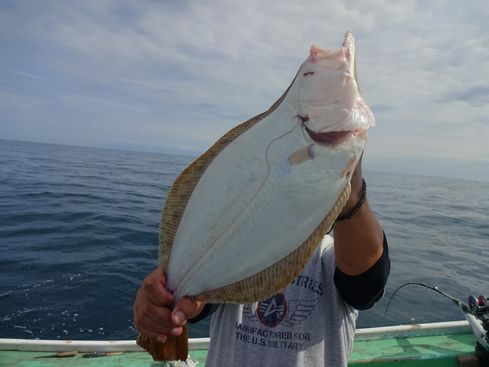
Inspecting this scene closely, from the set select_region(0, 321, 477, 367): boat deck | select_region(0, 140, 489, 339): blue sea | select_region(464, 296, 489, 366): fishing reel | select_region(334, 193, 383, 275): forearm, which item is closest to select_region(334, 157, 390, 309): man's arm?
select_region(334, 193, 383, 275): forearm

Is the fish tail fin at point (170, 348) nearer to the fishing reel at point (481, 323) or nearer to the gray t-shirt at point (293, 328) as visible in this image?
the gray t-shirt at point (293, 328)

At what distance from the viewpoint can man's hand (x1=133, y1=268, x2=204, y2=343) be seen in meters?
1.53

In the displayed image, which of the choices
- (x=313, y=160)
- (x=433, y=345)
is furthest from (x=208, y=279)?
(x=433, y=345)

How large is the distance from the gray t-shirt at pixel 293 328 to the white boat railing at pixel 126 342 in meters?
2.33

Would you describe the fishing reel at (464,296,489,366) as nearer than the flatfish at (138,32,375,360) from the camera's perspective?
No

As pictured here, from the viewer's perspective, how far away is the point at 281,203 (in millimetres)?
1438

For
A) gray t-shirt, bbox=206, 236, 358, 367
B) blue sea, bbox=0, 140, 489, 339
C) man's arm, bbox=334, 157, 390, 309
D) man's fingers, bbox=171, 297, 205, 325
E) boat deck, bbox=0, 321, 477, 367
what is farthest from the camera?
blue sea, bbox=0, 140, 489, 339

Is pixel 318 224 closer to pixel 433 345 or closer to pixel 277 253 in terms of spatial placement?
pixel 277 253

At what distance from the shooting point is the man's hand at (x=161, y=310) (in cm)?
153

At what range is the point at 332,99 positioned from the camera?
1382mm

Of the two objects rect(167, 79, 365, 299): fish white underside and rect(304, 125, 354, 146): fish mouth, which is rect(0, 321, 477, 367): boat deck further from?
rect(304, 125, 354, 146): fish mouth

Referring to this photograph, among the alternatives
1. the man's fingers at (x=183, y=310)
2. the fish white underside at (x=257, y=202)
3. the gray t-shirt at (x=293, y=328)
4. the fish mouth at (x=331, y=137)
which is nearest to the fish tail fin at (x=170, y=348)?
the man's fingers at (x=183, y=310)

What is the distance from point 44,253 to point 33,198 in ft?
24.3

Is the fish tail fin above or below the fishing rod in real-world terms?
Result: above
